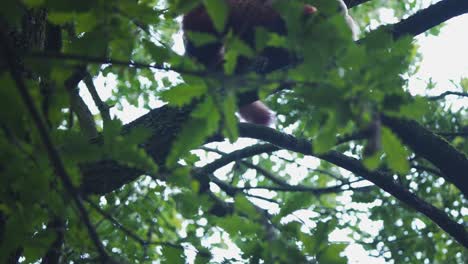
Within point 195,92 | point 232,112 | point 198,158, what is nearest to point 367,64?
point 232,112

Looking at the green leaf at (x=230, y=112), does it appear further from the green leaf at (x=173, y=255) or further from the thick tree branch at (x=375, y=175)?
the thick tree branch at (x=375, y=175)

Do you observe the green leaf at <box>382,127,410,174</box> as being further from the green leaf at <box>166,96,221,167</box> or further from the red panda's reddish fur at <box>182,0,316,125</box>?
the red panda's reddish fur at <box>182,0,316,125</box>

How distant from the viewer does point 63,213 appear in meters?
1.58

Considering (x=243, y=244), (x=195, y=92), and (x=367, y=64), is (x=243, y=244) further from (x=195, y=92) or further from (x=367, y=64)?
(x=367, y=64)

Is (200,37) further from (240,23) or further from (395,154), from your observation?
(240,23)

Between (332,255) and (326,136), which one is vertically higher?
(326,136)

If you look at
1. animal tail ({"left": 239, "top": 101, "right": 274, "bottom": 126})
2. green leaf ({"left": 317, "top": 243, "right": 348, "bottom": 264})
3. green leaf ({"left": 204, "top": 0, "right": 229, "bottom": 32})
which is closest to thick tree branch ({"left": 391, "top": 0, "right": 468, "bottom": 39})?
animal tail ({"left": 239, "top": 101, "right": 274, "bottom": 126})

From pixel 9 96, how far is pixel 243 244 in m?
0.96

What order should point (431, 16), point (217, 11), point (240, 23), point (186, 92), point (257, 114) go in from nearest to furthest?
point (217, 11) → point (186, 92) → point (431, 16) → point (240, 23) → point (257, 114)

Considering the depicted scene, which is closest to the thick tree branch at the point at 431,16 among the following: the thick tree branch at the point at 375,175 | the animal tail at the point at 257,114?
the thick tree branch at the point at 375,175

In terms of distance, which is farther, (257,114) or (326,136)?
(257,114)

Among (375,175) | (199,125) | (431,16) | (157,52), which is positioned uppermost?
(431,16)

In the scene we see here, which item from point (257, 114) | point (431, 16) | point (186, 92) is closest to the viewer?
point (186, 92)

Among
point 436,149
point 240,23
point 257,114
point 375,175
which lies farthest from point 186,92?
point 257,114
